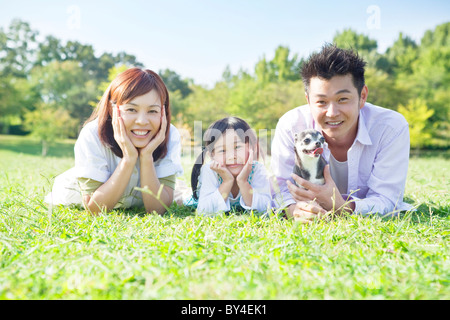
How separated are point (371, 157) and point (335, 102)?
940mm

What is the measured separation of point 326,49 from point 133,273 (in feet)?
9.63

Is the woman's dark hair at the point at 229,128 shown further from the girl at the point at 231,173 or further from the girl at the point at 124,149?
the girl at the point at 124,149

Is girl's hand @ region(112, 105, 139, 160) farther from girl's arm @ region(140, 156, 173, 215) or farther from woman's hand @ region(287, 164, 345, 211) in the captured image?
woman's hand @ region(287, 164, 345, 211)

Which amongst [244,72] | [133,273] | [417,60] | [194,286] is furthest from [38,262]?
[417,60]

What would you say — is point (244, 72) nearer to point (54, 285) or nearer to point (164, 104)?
point (164, 104)

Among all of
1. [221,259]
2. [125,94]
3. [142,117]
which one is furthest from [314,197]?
[125,94]

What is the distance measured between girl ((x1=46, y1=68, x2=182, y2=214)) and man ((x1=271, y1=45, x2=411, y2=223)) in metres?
1.37

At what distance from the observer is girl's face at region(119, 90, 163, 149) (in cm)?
373


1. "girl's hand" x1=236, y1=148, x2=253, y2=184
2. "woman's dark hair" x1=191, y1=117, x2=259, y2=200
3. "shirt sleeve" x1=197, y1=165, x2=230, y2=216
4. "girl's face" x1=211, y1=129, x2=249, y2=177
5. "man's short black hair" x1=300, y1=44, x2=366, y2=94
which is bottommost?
"shirt sleeve" x1=197, y1=165, x2=230, y2=216

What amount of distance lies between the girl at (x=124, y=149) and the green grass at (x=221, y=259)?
530 mm

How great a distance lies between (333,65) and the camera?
3461 mm

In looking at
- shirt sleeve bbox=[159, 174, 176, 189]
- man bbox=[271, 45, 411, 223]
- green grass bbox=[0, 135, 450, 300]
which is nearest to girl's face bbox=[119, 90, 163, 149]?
shirt sleeve bbox=[159, 174, 176, 189]

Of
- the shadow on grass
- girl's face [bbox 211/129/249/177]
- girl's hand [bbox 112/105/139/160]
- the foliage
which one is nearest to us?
girl's hand [bbox 112/105/139/160]

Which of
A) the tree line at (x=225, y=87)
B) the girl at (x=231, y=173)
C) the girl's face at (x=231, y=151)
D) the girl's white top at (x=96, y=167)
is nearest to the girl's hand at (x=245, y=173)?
the girl at (x=231, y=173)
